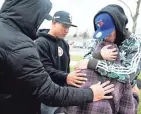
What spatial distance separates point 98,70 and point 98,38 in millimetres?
280

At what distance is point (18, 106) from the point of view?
2.39 metres

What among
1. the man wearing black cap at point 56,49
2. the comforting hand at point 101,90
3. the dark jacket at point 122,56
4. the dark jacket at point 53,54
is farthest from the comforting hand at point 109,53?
the dark jacket at point 53,54

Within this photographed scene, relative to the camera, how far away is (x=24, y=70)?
217 centimetres

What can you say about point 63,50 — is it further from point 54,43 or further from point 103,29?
point 103,29

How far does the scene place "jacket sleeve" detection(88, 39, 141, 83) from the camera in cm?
247

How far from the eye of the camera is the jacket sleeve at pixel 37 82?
215 cm

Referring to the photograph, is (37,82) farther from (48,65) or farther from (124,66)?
(48,65)

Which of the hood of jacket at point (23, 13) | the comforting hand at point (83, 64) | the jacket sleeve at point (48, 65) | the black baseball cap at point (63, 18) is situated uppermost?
the hood of jacket at point (23, 13)

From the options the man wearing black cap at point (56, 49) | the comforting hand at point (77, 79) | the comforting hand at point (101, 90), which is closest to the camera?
the comforting hand at point (101, 90)

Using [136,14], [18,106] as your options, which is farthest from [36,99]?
[136,14]

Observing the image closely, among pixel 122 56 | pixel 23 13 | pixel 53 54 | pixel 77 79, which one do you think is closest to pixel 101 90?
pixel 77 79

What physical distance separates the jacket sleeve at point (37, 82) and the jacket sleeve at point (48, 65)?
646 mm

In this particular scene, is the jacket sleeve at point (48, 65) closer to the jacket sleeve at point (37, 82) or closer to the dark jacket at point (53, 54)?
the dark jacket at point (53, 54)

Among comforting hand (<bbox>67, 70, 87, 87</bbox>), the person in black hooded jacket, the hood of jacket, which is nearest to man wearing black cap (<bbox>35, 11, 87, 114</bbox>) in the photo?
comforting hand (<bbox>67, 70, 87, 87</bbox>)
